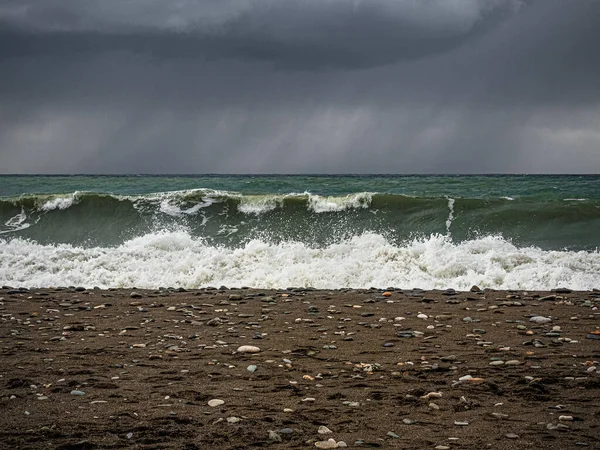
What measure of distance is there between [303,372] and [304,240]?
424 inches

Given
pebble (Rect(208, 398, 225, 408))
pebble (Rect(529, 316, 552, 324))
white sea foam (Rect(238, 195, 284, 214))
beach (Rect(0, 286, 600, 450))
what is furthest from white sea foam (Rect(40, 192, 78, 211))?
pebble (Rect(208, 398, 225, 408))

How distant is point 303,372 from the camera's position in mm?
5812

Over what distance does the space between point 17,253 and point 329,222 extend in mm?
8040

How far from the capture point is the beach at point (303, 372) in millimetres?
4262

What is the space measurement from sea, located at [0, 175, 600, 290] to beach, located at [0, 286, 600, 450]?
7.62 ft

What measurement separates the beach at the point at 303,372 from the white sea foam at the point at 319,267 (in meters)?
1.92

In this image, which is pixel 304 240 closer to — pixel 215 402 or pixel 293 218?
pixel 293 218

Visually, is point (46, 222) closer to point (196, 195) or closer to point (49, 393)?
point (196, 195)

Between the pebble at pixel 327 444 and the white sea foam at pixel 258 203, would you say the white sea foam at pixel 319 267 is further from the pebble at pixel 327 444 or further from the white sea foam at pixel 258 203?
the pebble at pixel 327 444

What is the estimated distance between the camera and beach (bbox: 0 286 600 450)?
14.0 feet

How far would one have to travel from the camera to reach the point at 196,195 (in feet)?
67.9

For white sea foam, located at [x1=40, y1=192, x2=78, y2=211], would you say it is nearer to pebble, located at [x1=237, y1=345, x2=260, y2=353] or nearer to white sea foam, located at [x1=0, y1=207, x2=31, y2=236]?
white sea foam, located at [x1=0, y1=207, x2=31, y2=236]

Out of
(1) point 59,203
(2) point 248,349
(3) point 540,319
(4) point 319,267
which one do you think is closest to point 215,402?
(2) point 248,349

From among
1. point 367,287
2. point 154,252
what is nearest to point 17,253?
point 154,252
